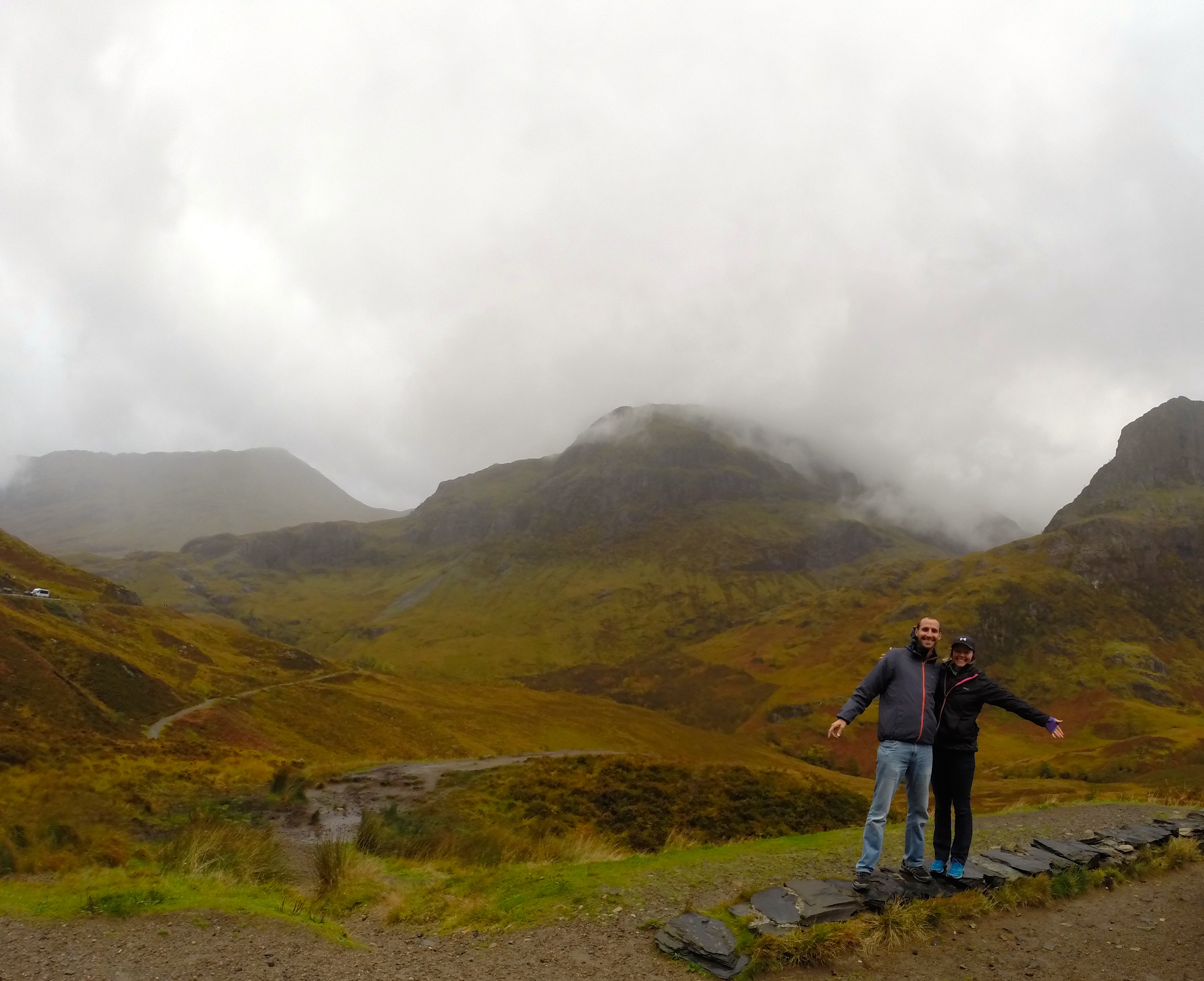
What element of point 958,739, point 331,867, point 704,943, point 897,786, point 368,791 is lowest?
point 368,791

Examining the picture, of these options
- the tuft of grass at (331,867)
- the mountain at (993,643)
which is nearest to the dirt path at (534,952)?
the tuft of grass at (331,867)

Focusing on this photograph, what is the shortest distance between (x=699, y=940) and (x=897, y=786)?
3656mm

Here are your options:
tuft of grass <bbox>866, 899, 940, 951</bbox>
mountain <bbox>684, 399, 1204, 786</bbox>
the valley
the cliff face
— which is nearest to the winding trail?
the valley

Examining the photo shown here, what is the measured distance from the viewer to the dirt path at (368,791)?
20.5 m

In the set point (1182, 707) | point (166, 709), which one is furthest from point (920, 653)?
point (1182, 707)

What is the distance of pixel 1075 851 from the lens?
11523 mm

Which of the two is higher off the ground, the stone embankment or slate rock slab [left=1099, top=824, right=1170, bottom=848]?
slate rock slab [left=1099, top=824, right=1170, bottom=848]

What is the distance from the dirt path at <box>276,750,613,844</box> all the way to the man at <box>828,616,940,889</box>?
13972mm

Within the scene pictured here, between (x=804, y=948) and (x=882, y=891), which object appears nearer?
(x=804, y=948)

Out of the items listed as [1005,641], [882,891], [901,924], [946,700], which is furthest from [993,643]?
[901,924]

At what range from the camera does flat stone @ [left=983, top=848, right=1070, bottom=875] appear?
34.5ft

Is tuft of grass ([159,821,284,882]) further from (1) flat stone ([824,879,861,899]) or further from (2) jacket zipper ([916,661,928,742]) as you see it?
(2) jacket zipper ([916,661,928,742])

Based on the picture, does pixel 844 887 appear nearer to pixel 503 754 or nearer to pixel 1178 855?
pixel 1178 855

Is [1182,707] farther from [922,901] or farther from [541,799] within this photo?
[922,901]
